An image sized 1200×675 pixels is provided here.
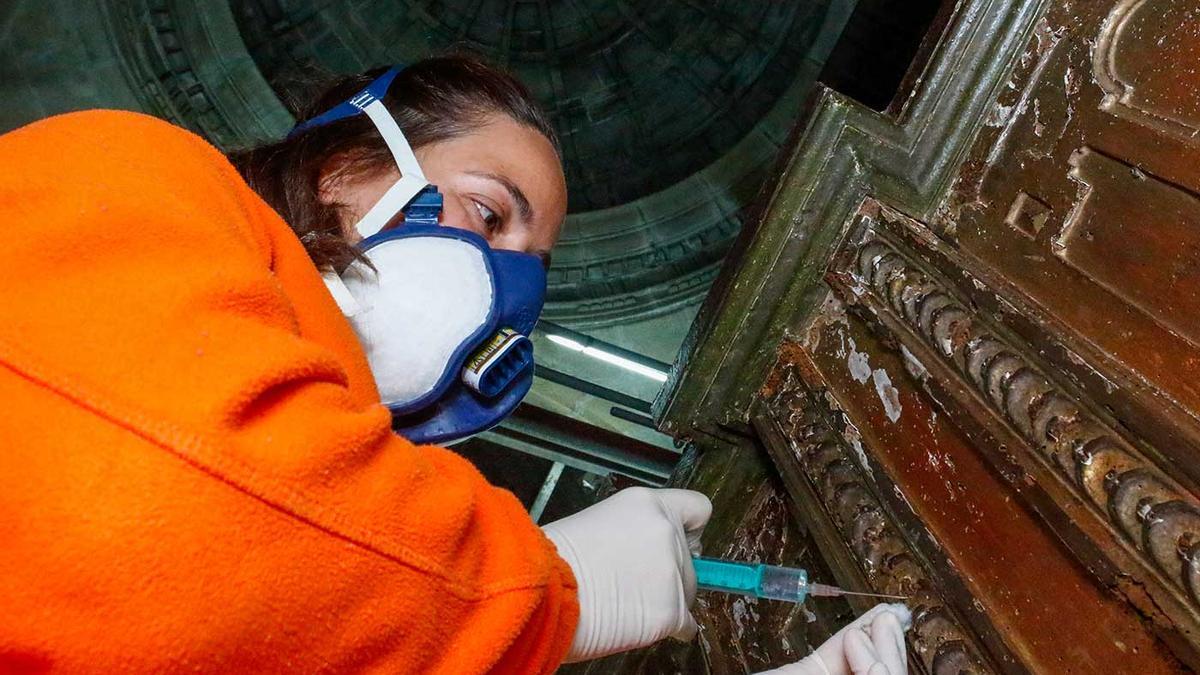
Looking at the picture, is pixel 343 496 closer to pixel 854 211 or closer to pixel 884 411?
pixel 884 411

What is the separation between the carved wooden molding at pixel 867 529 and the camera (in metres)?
1.13

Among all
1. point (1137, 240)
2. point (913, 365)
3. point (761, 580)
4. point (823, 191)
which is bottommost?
point (761, 580)

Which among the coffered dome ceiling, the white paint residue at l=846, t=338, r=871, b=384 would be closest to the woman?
the white paint residue at l=846, t=338, r=871, b=384

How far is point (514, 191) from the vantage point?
1.51 m

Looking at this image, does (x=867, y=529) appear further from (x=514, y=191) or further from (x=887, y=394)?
(x=514, y=191)

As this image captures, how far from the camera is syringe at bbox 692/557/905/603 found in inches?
53.9

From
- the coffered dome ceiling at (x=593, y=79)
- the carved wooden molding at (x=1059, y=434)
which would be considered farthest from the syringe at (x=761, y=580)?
the coffered dome ceiling at (x=593, y=79)

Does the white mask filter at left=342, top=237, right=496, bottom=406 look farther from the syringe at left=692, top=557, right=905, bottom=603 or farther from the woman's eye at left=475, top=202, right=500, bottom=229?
the syringe at left=692, top=557, right=905, bottom=603

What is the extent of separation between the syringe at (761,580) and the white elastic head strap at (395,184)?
2.95 feet

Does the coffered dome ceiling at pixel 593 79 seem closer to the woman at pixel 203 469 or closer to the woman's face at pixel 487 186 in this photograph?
the woman's face at pixel 487 186

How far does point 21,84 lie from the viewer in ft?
12.5

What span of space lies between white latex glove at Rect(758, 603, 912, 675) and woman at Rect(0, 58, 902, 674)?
50cm

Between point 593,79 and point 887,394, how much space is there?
14.5ft

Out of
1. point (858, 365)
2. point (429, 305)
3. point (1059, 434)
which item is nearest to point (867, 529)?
point (858, 365)
